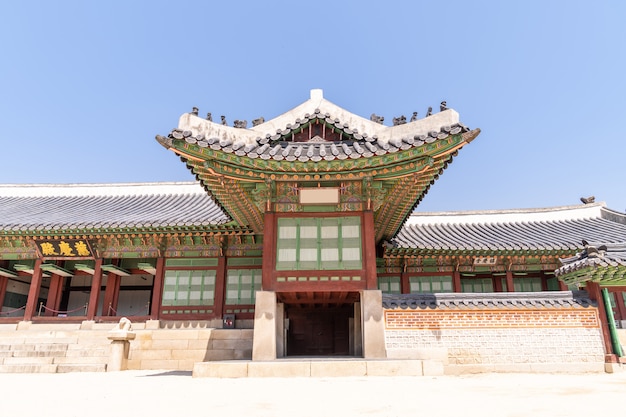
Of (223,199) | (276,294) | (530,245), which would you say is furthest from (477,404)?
(530,245)

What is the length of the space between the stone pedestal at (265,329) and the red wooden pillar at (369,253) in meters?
2.49

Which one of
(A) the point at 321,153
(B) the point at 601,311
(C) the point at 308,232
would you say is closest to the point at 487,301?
→ (B) the point at 601,311

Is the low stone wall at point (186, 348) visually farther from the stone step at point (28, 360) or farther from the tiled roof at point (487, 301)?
the tiled roof at point (487, 301)

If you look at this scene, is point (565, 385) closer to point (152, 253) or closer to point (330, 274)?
point (330, 274)

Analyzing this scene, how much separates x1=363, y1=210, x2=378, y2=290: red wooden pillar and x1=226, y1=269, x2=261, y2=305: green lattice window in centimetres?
682

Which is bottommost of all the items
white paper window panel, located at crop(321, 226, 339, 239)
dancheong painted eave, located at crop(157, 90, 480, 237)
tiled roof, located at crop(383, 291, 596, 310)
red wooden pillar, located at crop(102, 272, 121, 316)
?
tiled roof, located at crop(383, 291, 596, 310)

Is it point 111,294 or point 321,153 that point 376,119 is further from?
point 111,294

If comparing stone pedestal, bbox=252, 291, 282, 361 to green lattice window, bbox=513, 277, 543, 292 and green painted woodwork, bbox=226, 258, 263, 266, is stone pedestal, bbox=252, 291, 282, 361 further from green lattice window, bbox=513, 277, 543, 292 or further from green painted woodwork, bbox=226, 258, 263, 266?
green lattice window, bbox=513, 277, 543, 292

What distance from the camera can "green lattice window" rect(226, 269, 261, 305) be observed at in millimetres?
16172

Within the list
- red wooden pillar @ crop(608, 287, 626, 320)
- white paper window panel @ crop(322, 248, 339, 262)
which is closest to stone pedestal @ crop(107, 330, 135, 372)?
white paper window panel @ crop(322, 248, 339, 262)

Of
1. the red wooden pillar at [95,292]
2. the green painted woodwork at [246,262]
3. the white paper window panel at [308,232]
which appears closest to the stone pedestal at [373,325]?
the white paper window panel at [308,232]

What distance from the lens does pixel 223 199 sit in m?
12.3

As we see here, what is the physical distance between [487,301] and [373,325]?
2.97 meters

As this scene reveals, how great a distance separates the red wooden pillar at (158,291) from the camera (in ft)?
53.3
